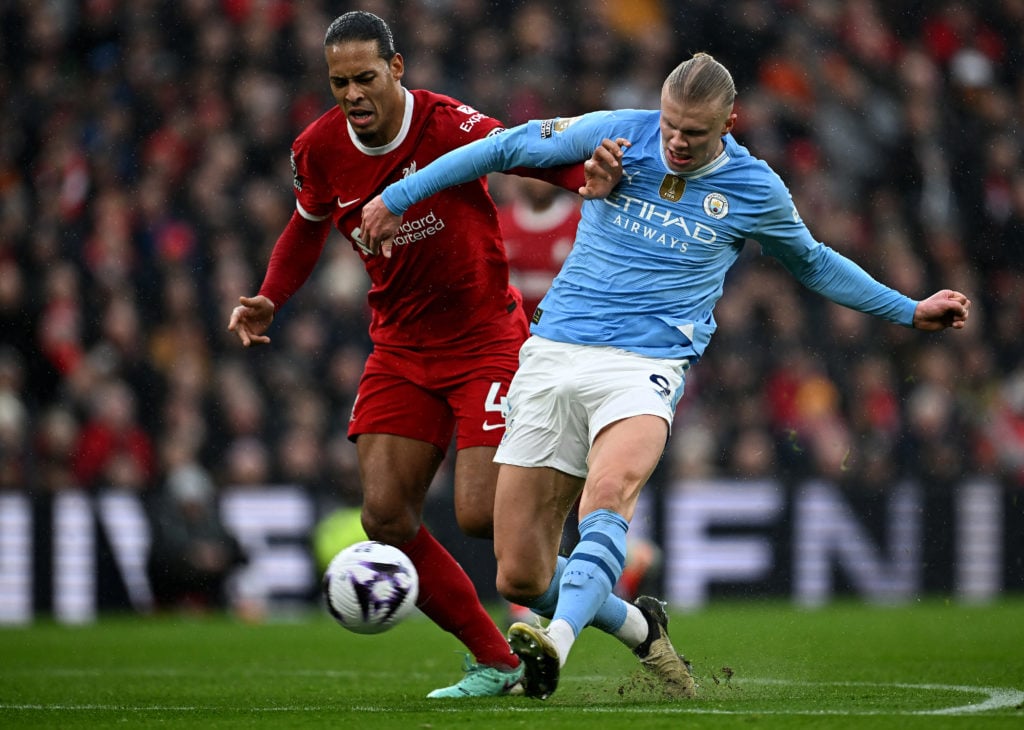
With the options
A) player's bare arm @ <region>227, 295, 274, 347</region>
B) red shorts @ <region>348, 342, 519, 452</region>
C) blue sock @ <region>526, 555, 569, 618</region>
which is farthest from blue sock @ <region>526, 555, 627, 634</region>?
player's bare arm @ <region>227, 295, 274, 347</region>

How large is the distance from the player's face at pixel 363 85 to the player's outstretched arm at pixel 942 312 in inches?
85.6

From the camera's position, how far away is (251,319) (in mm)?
6523

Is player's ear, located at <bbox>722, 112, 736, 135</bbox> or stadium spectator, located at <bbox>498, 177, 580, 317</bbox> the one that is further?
stadium spectator, located at <bbox>498, 177, 580, 317</bbox>

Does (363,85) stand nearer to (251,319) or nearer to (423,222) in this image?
(423,222)

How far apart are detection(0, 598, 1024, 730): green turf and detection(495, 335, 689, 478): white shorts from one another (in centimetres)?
91

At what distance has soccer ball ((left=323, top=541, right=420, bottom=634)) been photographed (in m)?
5.92

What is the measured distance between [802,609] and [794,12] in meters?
7.71

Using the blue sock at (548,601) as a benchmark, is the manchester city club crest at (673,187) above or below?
above

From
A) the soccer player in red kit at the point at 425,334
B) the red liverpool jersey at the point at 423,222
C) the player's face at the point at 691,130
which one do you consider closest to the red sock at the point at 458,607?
the soccer player in red kit at the point at 425,334

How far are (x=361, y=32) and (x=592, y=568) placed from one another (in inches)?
90.3

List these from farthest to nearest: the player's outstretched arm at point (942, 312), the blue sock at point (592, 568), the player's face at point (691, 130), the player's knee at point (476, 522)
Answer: the player's knee at point (476, 522) < the player's outstretched arm at point (942, 312) < the player's face at point (691, 130) < the blue sock at point (592, 568)

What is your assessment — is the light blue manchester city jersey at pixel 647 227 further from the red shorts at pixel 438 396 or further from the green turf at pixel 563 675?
the green turf at pixel 563 675

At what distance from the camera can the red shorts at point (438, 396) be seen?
6.39 meters

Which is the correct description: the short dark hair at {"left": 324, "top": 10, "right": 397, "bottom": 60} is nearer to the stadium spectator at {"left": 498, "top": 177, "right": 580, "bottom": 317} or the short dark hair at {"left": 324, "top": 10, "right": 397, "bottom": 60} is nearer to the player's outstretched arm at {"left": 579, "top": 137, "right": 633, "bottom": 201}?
the player's outstretched arm at {"left": 579, "top": 137, "right": 633, "bottom": 201}
